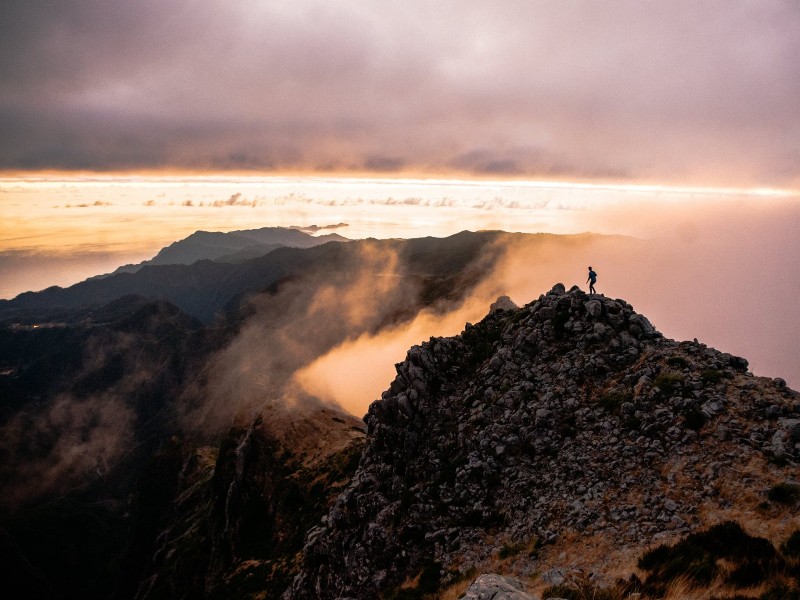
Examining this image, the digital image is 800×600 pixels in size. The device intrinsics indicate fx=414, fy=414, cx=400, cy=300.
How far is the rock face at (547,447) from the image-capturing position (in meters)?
22.9

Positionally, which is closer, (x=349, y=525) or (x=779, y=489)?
(x=779, y=489)

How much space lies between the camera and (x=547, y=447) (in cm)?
2953

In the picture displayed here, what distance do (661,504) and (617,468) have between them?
3376mm

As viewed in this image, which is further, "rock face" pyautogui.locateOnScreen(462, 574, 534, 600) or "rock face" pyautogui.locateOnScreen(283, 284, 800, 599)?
"rock face" pyautogui.locateOnScreen(283, 284, 800, 599)

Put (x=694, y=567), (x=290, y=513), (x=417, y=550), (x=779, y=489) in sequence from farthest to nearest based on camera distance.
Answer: (x=290, y=513) → (x=417, y=550) → (x=779, y=489) → (x=694, y=567)

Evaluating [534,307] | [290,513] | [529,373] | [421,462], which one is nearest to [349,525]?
[421,462]

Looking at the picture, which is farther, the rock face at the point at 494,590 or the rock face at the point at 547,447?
the rock face at the point at 547,447

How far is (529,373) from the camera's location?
3472 centimetres

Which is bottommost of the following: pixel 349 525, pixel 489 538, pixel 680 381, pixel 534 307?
pixel 349 525

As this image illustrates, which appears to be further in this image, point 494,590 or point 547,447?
point 547,447

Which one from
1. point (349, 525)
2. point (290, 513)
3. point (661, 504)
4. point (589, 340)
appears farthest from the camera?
point (290, 513)

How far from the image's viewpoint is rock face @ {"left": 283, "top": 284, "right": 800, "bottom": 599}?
22.9m

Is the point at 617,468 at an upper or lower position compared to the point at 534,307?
lower

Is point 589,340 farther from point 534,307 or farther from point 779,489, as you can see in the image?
point 779,489
